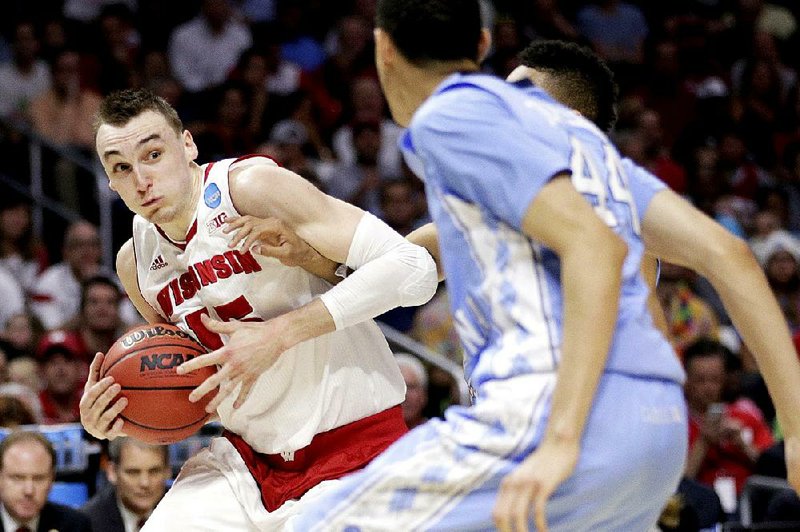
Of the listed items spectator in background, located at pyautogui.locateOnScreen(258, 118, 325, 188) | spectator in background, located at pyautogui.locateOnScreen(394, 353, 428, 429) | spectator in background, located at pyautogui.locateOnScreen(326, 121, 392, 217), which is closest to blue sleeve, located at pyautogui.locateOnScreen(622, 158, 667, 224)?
spectator in background, located at pyautogui.locateOnScreen(394, 353, 428, 429)

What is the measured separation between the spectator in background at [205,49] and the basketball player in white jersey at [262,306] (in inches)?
290

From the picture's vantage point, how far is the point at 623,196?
8.80ft

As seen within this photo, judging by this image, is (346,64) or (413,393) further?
(346,64)

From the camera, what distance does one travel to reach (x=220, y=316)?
388cm

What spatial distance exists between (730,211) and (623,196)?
28.6 feet

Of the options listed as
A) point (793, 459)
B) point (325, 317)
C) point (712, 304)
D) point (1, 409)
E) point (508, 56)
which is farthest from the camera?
point (508, 56)

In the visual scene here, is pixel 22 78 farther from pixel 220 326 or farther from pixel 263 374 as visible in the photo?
pixel 220 326

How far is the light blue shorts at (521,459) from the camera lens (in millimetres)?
2482

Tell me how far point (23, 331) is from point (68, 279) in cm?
80

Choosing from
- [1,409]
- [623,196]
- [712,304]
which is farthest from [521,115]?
[712,304]

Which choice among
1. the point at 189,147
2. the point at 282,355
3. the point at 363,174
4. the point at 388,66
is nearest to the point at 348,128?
the point at 363,174

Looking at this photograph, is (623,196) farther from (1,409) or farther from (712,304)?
(712,304)

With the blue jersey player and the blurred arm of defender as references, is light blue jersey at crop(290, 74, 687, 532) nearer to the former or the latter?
the blue jersey player

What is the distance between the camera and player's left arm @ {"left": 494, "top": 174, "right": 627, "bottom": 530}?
2363mm
